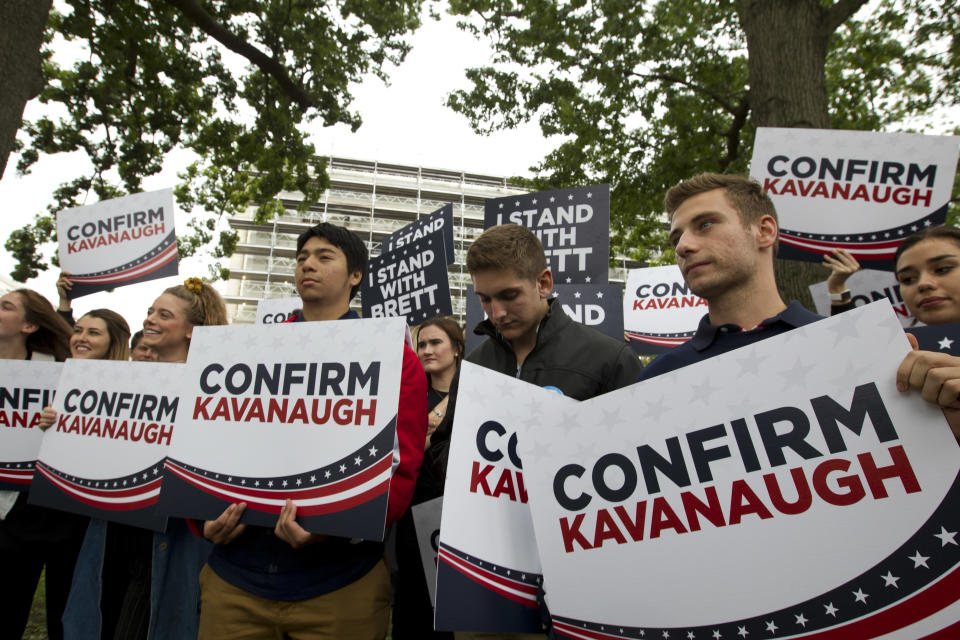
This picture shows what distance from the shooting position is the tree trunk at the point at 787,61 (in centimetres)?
589

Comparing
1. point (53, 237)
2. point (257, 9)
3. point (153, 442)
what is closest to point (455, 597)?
point (153, 442)

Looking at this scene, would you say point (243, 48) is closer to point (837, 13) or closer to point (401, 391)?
point (837, 13)

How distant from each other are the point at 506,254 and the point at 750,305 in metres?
0.97

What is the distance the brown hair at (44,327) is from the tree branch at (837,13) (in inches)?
307

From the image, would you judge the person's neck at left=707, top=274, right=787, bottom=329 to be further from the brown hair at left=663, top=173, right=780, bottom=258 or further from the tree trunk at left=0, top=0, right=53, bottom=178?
the tree trunk at left=0, top=0, right=53, bottom=178

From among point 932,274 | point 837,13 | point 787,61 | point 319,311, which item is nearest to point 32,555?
point 319,311

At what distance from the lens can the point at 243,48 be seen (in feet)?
27.7

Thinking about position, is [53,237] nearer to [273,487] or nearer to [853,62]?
[273,487]

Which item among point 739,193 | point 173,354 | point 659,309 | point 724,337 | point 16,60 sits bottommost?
point 724,337

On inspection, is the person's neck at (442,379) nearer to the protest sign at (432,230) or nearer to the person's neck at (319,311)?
the protest sign at (432,230)

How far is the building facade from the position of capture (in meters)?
55.2

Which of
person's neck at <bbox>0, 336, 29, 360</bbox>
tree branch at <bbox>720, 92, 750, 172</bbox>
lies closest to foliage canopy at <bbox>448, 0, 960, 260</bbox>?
tree branch at <bbox>720, 92, 750, 172</bbox>

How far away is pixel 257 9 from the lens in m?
8.42

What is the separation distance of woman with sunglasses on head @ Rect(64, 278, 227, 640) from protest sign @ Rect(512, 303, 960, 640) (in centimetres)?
180
